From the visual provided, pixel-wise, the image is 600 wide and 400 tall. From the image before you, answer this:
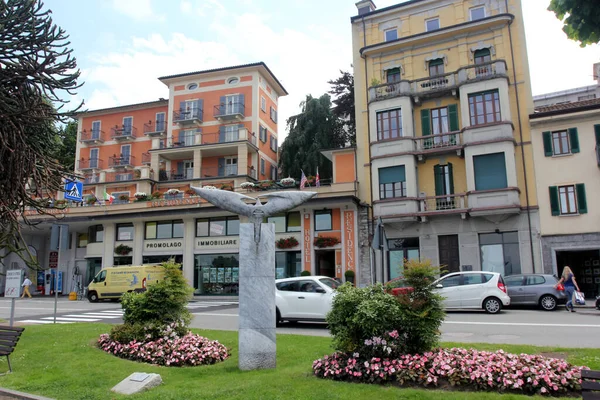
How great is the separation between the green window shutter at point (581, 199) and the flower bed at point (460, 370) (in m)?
20.7

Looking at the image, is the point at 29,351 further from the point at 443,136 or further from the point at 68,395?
the point at 443,136

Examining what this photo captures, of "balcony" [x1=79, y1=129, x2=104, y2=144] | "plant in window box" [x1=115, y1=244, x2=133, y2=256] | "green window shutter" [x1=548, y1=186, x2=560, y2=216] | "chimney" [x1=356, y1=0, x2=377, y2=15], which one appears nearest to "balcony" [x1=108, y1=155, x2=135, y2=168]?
"balcony" [x1=79, y1=129, x2=104, y2=144]

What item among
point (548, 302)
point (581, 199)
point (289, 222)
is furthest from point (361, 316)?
point (289, 222)

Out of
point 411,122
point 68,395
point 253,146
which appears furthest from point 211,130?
point 68,395

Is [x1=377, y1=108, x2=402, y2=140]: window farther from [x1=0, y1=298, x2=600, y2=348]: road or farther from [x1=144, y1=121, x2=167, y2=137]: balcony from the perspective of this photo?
[x1=144, y1=121, x2=167, y2=137]: balcony

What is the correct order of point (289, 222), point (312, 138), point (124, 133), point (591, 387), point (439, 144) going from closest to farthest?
1. point (591, 387)
2. point (439, 144)
3. point (289, 222)
4. point (312, 138)
5. point (124, 133)

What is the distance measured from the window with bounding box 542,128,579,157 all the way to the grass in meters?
19.7

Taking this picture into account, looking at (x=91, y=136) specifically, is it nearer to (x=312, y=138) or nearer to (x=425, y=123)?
(x=312, y=138)

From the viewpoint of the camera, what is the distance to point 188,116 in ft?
133

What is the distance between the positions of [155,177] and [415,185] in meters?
22.5


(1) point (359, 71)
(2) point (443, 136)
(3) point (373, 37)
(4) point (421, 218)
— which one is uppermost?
(3) point (373, 37)

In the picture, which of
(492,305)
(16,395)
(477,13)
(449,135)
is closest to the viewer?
(16,395)

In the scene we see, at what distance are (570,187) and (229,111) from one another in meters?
26.6

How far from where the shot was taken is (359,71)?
3145 centimetres
